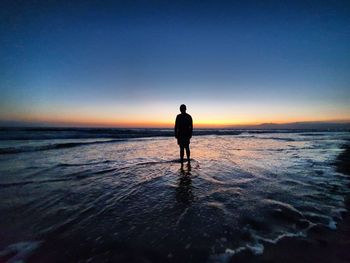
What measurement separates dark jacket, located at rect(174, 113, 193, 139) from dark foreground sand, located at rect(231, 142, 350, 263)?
6.11 meters

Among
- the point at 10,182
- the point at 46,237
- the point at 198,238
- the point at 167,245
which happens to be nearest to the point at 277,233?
the point at 198,238

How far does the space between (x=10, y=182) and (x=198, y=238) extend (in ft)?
17.7

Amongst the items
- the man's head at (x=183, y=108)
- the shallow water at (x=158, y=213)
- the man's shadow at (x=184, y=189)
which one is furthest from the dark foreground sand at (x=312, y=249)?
the man's head at (x=183, y=108)

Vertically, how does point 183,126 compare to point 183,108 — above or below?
below

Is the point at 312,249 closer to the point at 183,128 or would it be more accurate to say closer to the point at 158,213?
the point at 158,213

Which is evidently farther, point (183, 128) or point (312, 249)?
point (183, 128)

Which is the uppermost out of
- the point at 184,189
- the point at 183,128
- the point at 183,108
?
the point at 183,108

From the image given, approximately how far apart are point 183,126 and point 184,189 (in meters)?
4.03

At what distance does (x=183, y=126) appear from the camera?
8.80m

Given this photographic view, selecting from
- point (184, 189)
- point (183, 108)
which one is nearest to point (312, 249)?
point (184, 189)

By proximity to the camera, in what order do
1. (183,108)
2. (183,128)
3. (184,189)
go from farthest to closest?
(183,128) < (183,108) < (184,189)

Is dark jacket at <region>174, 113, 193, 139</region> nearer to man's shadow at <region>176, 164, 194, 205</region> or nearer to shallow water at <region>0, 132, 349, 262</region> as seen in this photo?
man's shadow at <region>176, 164, 194, 205</region>

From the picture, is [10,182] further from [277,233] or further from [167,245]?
[277,233]

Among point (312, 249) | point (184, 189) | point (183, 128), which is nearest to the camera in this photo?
point (312, 249)
